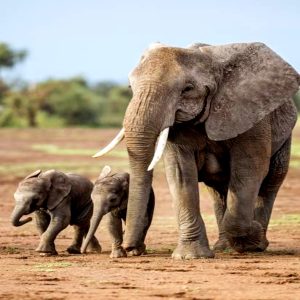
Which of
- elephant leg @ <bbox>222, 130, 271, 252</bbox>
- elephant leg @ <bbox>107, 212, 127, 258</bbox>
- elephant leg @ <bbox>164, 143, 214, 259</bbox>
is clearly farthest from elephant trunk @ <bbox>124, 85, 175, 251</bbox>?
elephant leg @ <bbox>222, 130, 271, 252</bbox>

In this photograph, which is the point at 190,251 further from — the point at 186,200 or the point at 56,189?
the point at 56,189

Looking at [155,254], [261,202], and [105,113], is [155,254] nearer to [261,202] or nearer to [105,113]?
[261,202]

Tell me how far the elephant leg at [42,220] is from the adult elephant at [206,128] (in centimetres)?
179

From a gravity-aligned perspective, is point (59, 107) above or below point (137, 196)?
below

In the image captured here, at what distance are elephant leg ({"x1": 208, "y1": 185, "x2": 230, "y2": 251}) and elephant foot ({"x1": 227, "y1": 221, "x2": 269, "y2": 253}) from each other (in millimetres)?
192

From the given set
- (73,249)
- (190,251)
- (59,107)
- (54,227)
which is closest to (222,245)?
(190,251)

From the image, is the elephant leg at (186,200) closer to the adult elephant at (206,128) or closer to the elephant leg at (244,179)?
the adult elephant at (206,128)

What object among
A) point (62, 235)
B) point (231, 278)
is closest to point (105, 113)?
point (62, 235)

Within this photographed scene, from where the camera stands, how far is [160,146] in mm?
10328

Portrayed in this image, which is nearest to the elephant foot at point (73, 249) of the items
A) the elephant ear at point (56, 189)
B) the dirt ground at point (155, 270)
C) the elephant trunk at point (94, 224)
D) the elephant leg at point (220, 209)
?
the dirt ground at point (155, 270)

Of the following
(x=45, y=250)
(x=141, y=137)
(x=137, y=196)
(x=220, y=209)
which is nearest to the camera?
(x=141, y=137)

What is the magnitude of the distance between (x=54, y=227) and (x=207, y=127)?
220 centimetres

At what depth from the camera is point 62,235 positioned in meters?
14.9

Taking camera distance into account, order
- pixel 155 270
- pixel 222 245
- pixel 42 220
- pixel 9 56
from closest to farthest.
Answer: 1. pixel 155 270
2. pixel 222 245
3. pixel 42 220
4. pixel 9 56
